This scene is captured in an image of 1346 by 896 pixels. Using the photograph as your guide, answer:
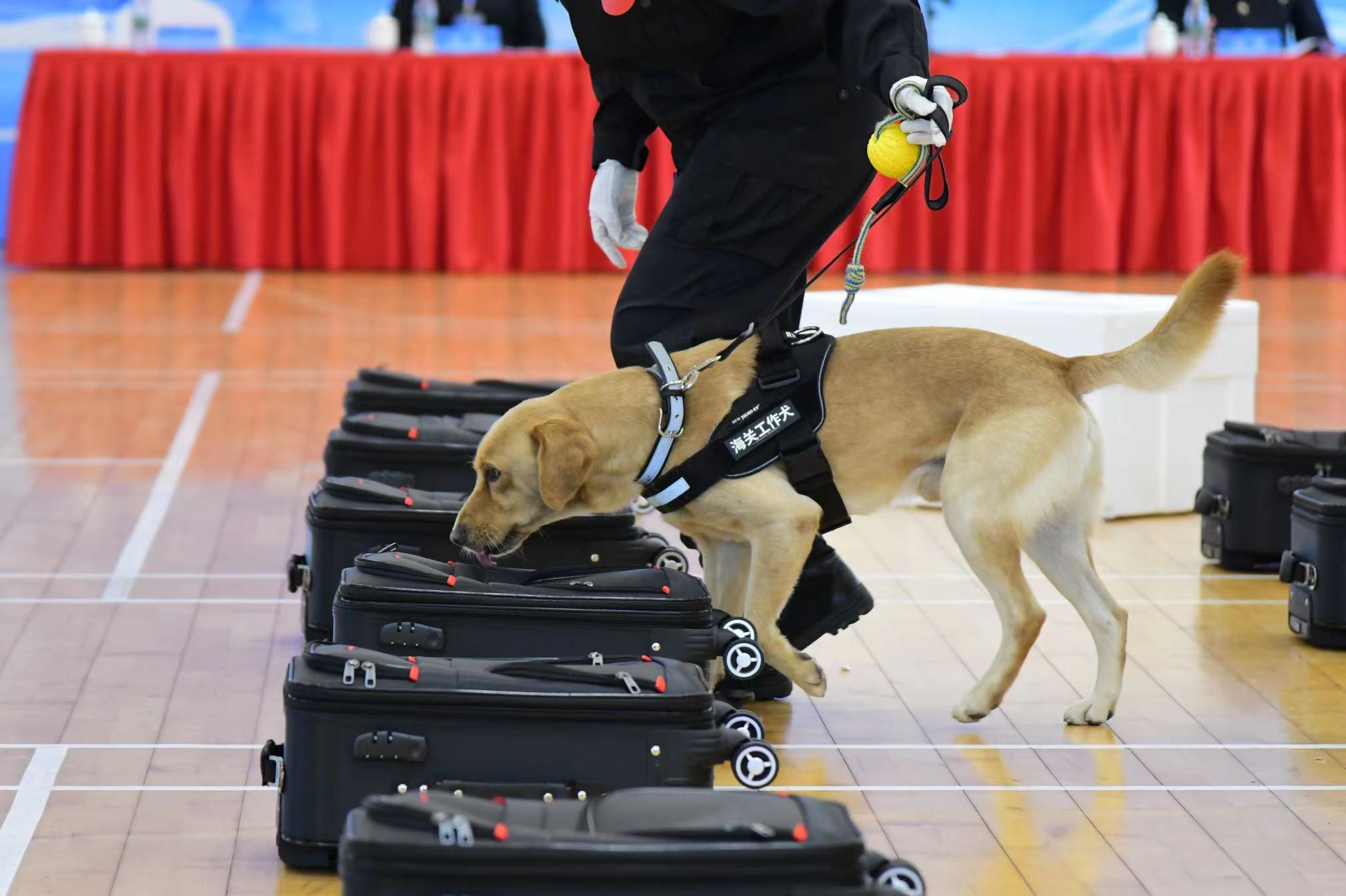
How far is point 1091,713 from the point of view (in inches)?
133

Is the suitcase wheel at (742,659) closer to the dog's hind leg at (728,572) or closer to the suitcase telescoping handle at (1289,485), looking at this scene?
the dog's hind leg at (728,572)

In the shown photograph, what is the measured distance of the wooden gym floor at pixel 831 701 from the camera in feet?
8.85

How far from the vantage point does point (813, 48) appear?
3.42 m

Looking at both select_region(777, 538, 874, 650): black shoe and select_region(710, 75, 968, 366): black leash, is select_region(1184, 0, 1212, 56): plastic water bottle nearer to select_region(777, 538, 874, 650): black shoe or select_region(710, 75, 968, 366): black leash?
select_region(710, 75, 968, 366): black leash

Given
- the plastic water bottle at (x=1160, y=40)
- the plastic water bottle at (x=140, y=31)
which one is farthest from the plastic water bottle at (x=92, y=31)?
the plastic water bottle at (x=1160, y=40)

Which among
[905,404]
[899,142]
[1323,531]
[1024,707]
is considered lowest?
[1024,707]

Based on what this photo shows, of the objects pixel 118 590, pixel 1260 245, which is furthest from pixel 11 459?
pixel 1260 245

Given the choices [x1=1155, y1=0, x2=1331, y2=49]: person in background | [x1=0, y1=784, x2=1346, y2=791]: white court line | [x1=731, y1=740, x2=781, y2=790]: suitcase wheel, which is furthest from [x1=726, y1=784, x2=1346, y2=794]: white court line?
[x1=1155, y1=0, x2=1331, y2=49]: person in background

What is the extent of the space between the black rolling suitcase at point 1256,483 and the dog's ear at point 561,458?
2.14 metres

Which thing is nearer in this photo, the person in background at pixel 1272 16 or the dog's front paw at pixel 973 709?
the dog's front paw at pixel 973 709

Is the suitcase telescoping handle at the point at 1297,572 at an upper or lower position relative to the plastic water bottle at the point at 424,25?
lower

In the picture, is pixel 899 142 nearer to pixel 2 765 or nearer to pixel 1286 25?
pixel 2 765

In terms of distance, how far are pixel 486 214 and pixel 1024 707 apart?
8086 mm

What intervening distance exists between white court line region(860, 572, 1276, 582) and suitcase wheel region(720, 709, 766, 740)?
184 centimetres
